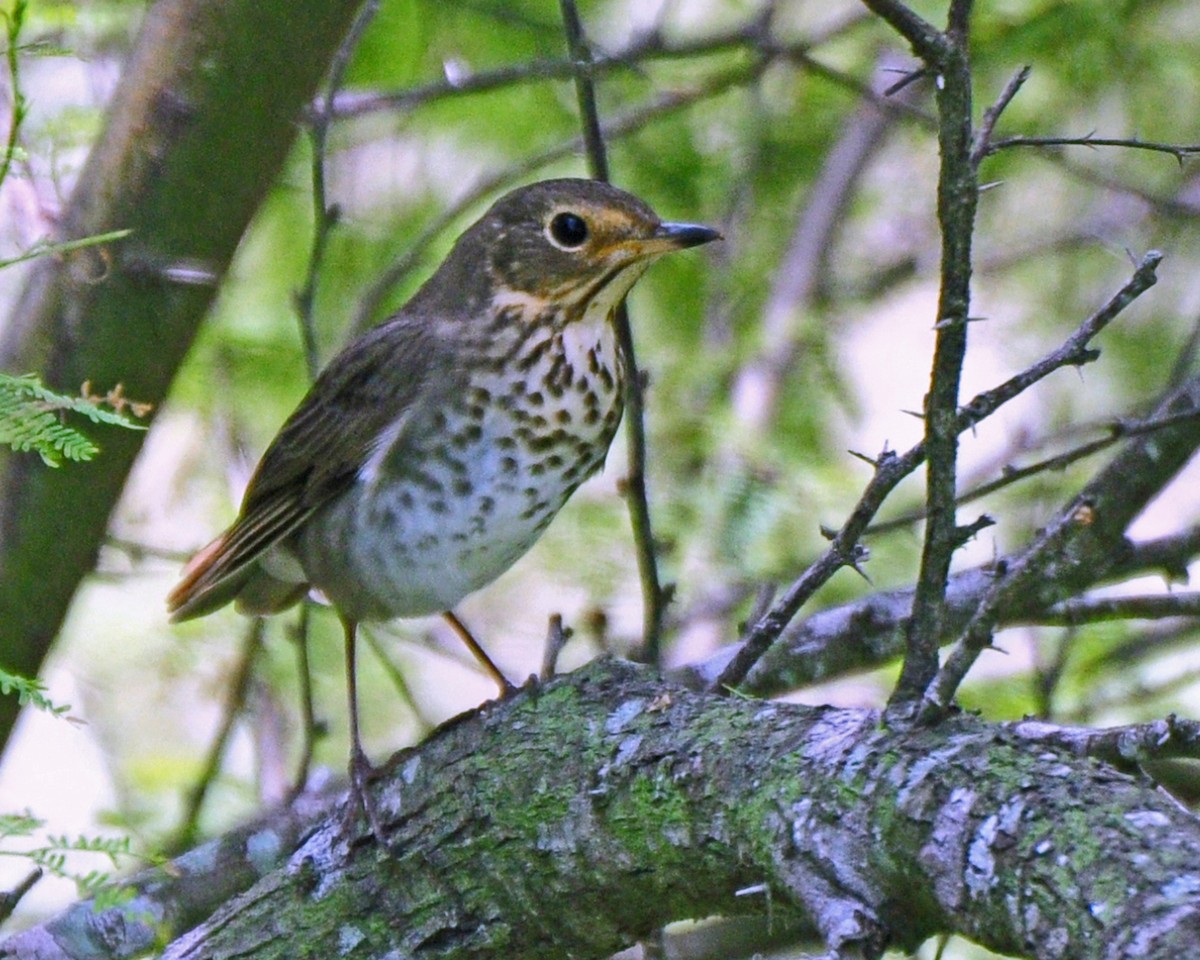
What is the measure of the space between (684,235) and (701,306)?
182 centimetres

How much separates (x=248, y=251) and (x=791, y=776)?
12.3 feet

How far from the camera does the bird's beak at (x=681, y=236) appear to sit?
364 centimetres

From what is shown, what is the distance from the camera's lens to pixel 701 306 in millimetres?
5484

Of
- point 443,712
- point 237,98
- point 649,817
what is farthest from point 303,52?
point 443,712

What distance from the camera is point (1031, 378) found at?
Answer: 2.07 meters

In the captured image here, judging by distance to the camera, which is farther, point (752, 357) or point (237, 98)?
point (752, 357)

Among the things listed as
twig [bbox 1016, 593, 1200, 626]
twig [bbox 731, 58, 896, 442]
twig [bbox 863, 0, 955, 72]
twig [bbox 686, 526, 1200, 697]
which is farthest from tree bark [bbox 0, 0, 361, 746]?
twig [bbox 731, 58, 896, 442]

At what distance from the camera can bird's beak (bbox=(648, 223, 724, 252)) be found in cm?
364

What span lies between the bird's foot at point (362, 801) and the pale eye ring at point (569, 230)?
1259mm

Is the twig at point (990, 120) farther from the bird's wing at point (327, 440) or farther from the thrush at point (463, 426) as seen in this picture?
the bird's wing at point (327, 440)

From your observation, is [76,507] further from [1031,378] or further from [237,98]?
[1031,378]

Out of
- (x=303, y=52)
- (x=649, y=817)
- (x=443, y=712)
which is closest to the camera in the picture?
(x=649, y=817)

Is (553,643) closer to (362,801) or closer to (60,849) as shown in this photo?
(362,801)

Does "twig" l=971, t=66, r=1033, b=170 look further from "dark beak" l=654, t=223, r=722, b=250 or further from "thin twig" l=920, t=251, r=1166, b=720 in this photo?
"dark beak" l=654, t=223, r=722, b=250
